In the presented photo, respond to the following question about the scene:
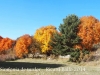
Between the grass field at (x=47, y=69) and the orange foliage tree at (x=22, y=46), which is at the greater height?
the orange foliage tree at (x=22, y=46)

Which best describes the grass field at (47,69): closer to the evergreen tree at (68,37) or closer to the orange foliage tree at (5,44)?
the evergreen tree at (68,37)

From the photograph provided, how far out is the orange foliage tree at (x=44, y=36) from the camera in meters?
71.6

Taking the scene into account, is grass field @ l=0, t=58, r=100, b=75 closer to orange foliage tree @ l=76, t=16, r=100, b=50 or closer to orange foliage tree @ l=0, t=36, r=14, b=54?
orange foliage tree @ l=76, t=16, r=100, b=50

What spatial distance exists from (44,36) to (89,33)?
2107cm

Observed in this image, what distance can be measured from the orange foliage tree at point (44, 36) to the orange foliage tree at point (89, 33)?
47.5ft

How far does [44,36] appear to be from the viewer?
242 ft

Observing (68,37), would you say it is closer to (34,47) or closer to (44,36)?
(44,36)

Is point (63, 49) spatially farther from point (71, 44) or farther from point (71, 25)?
point (71, 25)

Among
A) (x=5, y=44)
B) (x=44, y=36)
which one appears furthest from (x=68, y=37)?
(x=5, y=44)

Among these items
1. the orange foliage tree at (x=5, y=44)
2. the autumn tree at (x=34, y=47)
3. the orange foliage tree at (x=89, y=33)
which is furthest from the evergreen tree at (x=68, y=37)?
the orange foliage tree at (x=5, y=44)

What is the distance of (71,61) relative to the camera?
5647 centimetres

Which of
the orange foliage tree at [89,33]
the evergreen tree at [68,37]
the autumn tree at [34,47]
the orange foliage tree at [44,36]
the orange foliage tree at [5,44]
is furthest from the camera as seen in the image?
the orange foliage tree at [5,44]

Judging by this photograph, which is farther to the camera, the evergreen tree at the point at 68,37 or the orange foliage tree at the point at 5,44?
the orange foliage tree at the point at 5,44

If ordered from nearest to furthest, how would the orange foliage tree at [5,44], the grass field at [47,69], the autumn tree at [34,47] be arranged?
1. the grass field at [47,69]
2. the autumn tree at [34,47]
3. the orange foliage tree at [5,44]
